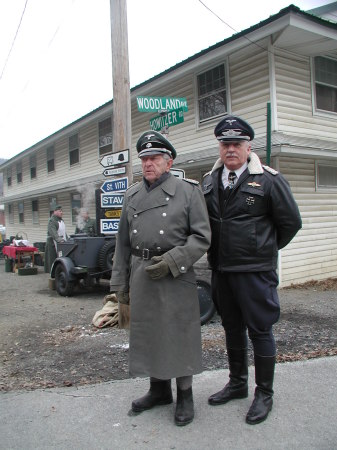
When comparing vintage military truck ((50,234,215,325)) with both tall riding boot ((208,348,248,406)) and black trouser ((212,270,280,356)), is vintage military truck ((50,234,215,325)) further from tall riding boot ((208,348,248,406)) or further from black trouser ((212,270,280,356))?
black trouser ((212,270,280,356))

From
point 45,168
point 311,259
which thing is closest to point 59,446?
point 311,259

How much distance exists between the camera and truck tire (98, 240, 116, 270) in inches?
323

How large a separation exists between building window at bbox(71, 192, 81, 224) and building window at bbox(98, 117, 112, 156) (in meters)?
2.47

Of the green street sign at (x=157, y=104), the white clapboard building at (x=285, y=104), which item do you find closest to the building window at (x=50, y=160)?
the white clapboard building at (x=285, y=104)

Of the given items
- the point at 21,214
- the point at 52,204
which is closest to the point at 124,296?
the point at 52,204

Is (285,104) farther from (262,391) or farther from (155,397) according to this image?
(155,397)

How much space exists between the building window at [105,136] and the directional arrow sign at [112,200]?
8678 mm

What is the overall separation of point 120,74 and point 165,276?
3760 millimetres

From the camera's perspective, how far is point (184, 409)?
2.87 metres

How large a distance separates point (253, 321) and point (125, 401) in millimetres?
1211

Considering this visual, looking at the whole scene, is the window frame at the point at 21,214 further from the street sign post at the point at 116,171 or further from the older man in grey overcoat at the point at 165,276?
the older man in grey overcoat at the point at 165,276

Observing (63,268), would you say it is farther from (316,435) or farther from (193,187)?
(316,435)

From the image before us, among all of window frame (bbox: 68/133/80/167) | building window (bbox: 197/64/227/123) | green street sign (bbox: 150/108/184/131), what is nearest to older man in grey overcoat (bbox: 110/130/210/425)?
green street sign (bbox: 150/108/184/131)

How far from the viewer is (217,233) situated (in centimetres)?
299
